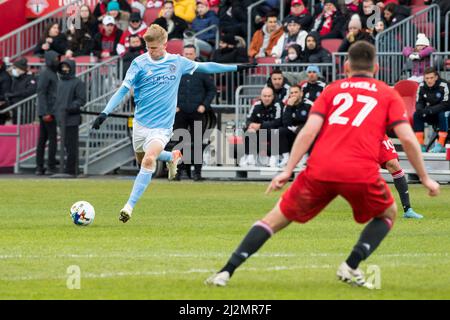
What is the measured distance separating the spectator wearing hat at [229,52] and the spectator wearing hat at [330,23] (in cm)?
173

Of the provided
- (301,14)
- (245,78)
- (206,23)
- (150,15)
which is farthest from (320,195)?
(150,15)

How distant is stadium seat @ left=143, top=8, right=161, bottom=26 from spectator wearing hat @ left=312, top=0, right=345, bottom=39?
16.1ft

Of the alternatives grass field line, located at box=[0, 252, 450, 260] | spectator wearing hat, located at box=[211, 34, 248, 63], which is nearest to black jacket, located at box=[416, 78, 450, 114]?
spectator wearing hat, located at box=[211, 34, 248, 63]

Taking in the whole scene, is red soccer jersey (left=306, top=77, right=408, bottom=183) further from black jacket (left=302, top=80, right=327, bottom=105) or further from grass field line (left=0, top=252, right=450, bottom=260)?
black jacket (left=302, top=80, right=327, bottom=105)

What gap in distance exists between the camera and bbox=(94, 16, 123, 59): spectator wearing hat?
2945cm

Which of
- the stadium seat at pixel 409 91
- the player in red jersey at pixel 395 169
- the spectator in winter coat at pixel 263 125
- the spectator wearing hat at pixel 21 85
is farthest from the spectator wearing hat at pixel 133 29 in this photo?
the player in red jersey at pixel 395 169

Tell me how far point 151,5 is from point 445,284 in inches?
862

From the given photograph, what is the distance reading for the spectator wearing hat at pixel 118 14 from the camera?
30125 millimetres

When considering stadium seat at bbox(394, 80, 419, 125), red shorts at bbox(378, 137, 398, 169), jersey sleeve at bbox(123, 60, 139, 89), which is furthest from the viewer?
stadium seat at bbox(394, 80, 419, 125)

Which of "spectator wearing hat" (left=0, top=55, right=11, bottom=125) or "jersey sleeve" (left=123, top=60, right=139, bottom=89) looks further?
"spectator wearing hat" (left=0, top=55, right=11, bottom=125)

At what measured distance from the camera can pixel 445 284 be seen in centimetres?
966

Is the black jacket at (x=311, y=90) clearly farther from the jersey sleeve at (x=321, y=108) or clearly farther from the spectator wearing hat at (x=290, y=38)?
the jersey sleeve at (x=321, y=108)

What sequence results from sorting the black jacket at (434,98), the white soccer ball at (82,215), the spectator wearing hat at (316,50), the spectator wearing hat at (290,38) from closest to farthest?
the white soccer ball at (82,215) < the black jacket at (434,98) < the spectator wearing hat at (316,50) < the spectator wearing hat at (290,38)

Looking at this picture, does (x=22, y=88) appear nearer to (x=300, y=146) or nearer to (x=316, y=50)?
(x=316, y=50)
